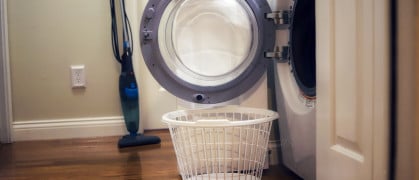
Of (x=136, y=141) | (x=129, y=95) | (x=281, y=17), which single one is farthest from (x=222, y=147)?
(x=129, y=95)

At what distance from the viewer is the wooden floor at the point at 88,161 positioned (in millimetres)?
1580

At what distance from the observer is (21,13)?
232cm

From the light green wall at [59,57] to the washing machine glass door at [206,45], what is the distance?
1001mm


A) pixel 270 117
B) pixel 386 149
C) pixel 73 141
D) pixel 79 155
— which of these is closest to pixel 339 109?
pixel 386 149

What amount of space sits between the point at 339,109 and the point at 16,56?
1813 mm

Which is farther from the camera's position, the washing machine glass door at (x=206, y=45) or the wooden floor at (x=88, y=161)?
the wooden floor at (x=88, y=161)

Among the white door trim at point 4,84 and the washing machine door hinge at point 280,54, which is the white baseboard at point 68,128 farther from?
the washing machine door hinge at point 280,54

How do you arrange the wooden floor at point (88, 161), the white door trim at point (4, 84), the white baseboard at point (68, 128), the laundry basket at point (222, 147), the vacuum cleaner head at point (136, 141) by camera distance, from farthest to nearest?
1. the white baseboard at point (68, 128)
2. the white door trim at point (4, 84)
3. the vacuum cleaner head at point (136, 141)
4. the wooden floor at point (88, 161)
5. the laundry basket at point (222, 147)

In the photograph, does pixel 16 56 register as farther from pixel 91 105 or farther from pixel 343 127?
pixel 343 127

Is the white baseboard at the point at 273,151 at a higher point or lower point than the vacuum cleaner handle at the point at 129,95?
lower

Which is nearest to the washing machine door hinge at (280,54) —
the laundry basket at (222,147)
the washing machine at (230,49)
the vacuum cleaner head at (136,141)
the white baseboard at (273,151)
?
the washing machine at (230,49)

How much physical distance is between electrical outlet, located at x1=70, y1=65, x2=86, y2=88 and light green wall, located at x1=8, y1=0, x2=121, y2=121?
0.02m

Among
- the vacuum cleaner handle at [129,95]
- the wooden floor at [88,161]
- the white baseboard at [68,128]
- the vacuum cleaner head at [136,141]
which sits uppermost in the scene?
the vacuum cleaner handle at [129,95]
